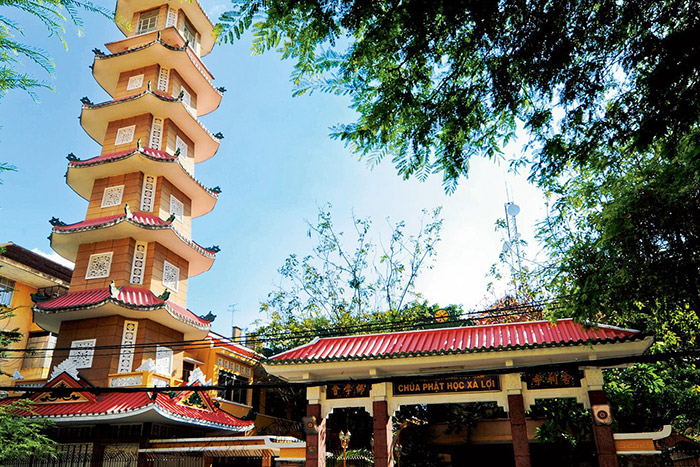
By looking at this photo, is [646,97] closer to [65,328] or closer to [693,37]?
[693,37]

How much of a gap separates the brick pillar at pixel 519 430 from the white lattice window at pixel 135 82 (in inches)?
742

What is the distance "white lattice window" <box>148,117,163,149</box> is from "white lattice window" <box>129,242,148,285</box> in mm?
4131

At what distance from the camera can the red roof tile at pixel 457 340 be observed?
10.3 m

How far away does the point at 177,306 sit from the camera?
62.9 feet

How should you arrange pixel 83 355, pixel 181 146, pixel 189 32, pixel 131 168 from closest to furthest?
pixel 83 355, pixel 131 168, pixel 181 146, pixel 189 32

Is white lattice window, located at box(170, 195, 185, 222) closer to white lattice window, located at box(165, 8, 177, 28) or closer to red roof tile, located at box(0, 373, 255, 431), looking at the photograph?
red roof tile, located at box(0, 373, 255, 431)

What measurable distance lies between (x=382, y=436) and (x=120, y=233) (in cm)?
1210

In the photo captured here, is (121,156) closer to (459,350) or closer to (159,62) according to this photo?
(159,62)

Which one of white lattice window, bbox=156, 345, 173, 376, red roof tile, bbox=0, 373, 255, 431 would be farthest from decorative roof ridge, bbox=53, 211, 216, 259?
red roof tile, bbox=0, 373, 255, 431

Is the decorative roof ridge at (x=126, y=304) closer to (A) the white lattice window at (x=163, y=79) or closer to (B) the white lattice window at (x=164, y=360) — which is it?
(B) the white lattice window at (x=164, y=360)

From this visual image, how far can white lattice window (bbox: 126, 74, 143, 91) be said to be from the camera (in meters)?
21.4

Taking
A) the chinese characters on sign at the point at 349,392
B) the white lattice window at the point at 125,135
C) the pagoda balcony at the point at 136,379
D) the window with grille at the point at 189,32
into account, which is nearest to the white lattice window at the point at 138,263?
the pagoda balcony at the point at 136,379

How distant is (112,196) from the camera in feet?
64.3

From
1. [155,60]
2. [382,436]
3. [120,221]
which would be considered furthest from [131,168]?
[382,436]
